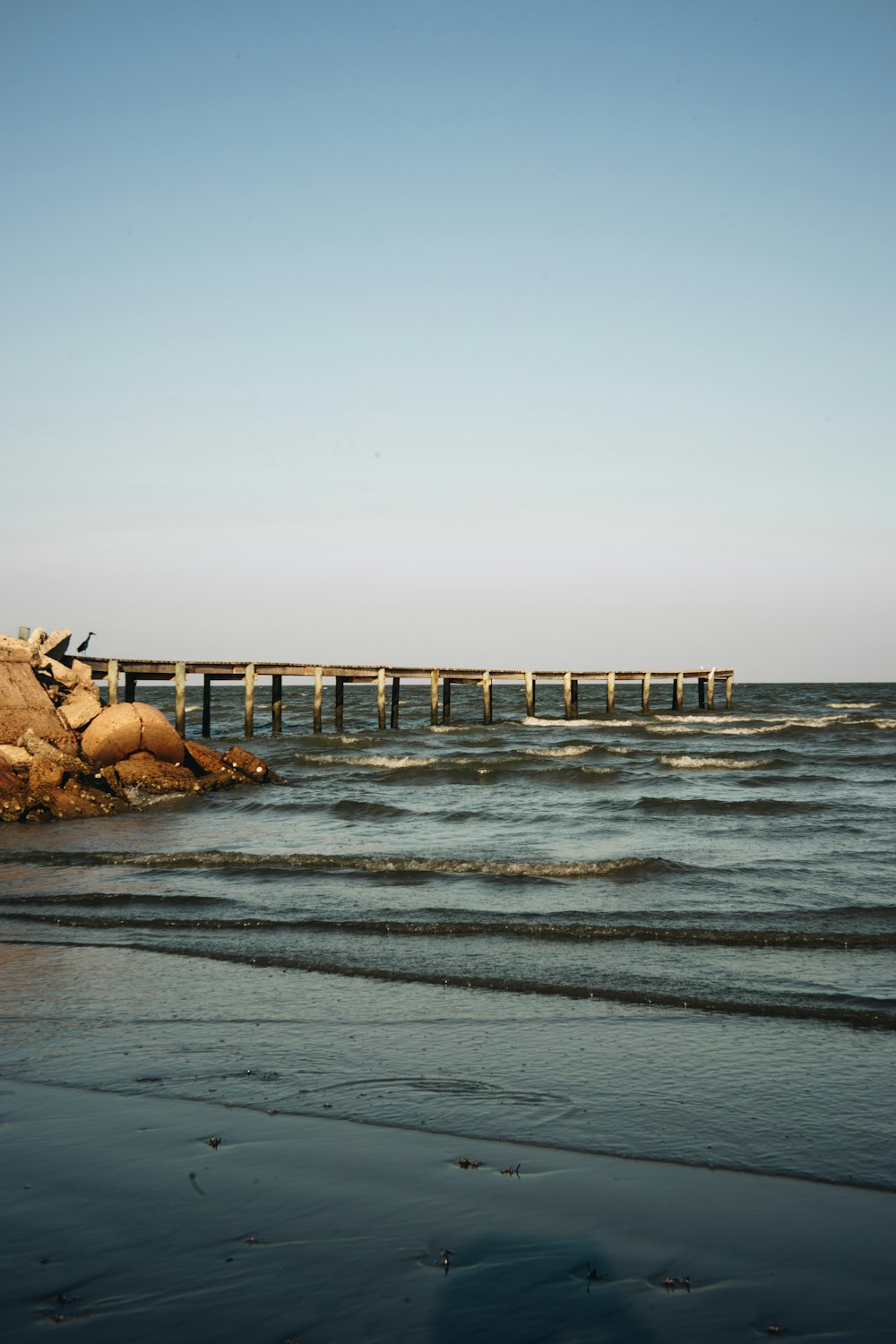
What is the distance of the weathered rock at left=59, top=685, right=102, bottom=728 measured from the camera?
19.2 metres

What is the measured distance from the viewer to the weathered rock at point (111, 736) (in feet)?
61.5

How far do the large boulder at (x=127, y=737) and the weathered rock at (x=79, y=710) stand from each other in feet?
0.68

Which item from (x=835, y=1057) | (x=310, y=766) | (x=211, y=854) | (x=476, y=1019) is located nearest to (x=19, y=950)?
(x=476, y=1019)

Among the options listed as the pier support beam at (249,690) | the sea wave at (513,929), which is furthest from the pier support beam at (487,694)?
the sea wave at (513,929)

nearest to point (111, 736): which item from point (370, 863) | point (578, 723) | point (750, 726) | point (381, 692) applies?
point (370, 863)

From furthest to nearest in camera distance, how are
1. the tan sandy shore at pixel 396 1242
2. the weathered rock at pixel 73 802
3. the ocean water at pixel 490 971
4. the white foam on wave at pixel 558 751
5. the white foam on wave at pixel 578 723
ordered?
the white foam on wave at pixel 578 723
the white foam on wave at pixel 558 751
the weathered rock at pixel 73 802
the ocean water at pixel 490 971
the tan sandy shore at pixel 396 1242

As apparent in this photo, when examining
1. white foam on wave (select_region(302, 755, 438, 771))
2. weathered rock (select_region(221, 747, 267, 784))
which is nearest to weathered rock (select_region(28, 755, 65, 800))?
weathered rock (select_region(221, 747, 267, 784))

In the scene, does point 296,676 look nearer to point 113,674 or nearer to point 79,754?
point 113,674

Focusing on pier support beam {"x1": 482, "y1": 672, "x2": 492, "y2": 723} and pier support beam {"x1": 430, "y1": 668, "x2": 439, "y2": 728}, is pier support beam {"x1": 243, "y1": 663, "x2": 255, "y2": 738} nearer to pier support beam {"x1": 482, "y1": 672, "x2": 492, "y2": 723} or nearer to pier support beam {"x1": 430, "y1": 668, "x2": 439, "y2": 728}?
pier support beam {"x1": 430, "y1": 668, "x2": 439, "y2": 728}

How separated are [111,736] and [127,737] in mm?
298

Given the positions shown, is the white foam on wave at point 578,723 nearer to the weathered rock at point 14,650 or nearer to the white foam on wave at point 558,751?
Answer: the white foam on wave at point 558,751

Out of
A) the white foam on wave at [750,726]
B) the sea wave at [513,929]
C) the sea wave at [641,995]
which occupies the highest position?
the sea wave at [641,995]

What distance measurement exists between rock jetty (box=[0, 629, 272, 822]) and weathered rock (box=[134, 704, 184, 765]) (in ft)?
0.05

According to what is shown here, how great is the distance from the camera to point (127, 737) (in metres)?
19.1
